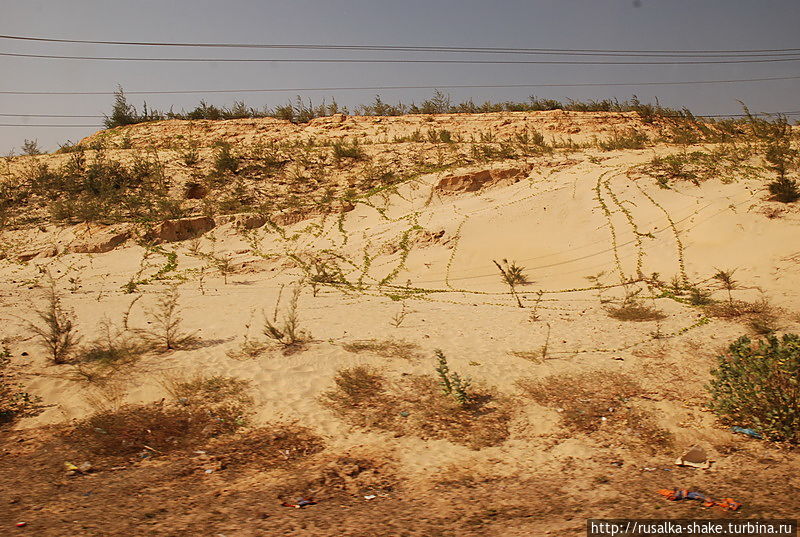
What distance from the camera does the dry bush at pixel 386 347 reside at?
636 cm

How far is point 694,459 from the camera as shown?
12.7 feet

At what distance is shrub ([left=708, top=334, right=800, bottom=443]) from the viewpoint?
4.07 meters

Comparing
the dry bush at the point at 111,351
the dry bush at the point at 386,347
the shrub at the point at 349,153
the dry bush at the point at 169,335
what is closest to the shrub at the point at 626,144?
the shrub at the point at 349,153

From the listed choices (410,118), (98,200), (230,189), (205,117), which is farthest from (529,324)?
(205,117)

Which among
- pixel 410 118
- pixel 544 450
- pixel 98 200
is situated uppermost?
pixel 410 118

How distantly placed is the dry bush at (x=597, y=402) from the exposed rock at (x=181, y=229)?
10440 mm

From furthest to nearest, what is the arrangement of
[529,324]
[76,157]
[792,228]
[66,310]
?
[76,157] < [792,228] < [66,310] < [529,324]

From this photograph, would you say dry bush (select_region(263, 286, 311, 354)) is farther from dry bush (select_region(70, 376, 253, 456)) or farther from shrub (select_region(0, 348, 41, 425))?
shrub (select_region(0, 348, 41, 425))

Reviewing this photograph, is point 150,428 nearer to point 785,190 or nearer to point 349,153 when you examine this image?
point 785,190

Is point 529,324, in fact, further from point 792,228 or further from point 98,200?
point 98,200

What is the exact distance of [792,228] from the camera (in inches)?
378

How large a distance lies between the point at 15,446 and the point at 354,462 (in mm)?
2897

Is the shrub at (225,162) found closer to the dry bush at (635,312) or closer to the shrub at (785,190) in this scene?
the dry bush at (635,312)

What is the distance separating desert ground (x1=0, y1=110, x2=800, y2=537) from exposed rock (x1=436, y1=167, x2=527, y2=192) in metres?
0.07
